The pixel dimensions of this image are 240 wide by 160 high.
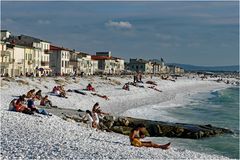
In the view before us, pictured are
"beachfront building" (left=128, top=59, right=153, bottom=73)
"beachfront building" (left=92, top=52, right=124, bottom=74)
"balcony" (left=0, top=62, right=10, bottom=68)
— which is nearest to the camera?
"balcony" (left=0, top=62, right=10, bottom=68)

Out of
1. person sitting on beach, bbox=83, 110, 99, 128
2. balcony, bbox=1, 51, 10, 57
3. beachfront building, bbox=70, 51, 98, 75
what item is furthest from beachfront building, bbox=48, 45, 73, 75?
person sitting on beach, bbox=83, 110, 99, 128

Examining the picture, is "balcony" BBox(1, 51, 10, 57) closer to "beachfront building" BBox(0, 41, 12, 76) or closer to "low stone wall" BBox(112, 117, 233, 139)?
"beachfront building" BBox(0, 41, 12, 76)

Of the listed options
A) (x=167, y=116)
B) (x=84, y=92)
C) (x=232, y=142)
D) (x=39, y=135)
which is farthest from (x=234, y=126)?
(x=39, y=135)

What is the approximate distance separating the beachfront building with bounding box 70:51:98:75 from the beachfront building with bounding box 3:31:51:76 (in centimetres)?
1412

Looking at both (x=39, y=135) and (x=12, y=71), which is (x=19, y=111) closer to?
(x=39, y=135)

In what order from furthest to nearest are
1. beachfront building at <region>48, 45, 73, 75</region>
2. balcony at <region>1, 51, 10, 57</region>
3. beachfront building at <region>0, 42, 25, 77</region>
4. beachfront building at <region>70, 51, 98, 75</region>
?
beachfront building at <region>70, 51, 98, 75</region>, beachfront building at <region>48, 45, 73, 75</region>, beachfront building at <region>0, 42, 25, 77</region>, balcony at <region>1, 51, 10, 57</region>

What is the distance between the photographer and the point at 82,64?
108125mm

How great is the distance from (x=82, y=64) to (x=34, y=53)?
31.6m

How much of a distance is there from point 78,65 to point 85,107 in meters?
69.7

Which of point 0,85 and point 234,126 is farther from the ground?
point 0,85

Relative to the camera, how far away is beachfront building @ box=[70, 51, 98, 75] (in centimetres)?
10075

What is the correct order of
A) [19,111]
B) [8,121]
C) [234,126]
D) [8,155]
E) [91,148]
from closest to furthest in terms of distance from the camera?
1. [8,155]
2. [91,148]
3. [8,121]
4. [19,111]
5. [234,126]

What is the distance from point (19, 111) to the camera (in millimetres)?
21531

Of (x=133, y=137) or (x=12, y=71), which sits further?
(x=12, y=71)
